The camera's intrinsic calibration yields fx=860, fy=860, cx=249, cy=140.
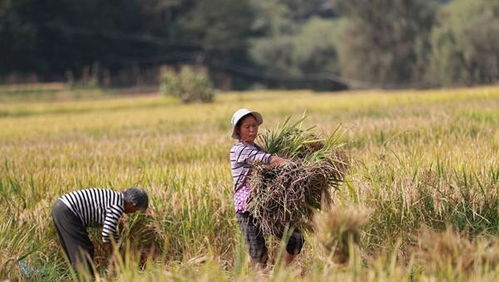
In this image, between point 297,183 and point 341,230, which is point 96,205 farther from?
point 341,230

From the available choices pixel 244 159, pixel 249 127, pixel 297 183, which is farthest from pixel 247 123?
pixel 297 183

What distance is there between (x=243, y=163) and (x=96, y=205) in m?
1.20

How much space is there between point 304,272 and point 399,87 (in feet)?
166

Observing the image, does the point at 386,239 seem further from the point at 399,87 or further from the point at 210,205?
the point at 399,87

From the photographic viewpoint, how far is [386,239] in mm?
6129

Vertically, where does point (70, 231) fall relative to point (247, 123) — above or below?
below

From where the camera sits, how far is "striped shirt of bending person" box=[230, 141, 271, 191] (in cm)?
573

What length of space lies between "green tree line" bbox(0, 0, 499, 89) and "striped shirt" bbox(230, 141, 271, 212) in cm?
4041

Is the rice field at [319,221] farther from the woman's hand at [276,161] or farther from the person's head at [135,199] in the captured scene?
the woman's hand at [276,161]

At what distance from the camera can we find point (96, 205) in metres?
6.25

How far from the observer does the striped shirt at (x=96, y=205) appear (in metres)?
6.17

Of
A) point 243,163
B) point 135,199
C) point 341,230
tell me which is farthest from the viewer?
point 135,199

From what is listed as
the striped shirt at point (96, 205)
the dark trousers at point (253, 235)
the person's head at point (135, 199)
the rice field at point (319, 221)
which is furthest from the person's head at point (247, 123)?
the striped shirt at point (96, 205)

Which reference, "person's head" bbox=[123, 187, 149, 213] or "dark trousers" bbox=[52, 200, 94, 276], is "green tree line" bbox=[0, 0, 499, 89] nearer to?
"dark trousers" bbox=[52, 200, 94, 276]
